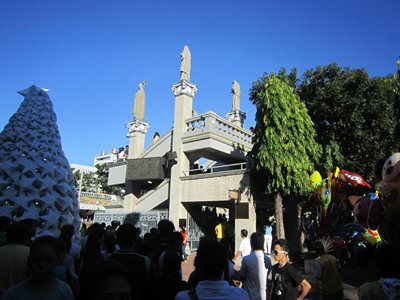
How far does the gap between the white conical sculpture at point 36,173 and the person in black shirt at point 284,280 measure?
296 centimetres

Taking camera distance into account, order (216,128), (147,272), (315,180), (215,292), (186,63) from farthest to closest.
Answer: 1. (186,63)
2. (216,128)
3. (315,180)
4. (147,272)
5. (215,292)

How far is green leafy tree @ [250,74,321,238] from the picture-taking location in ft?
42.8

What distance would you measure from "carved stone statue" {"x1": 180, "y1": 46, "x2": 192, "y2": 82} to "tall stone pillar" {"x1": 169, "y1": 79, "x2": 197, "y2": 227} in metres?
0.51

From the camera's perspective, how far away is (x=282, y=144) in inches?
515

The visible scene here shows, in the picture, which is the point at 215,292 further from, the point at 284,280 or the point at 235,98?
the point at 235,98

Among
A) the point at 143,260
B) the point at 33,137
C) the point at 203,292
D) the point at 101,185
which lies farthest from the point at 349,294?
the point at 101,185

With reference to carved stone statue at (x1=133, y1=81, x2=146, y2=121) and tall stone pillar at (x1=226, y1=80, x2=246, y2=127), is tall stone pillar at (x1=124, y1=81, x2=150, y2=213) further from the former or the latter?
tall stone pillar at (x1=226, y1=80, x2=246, y2=127)

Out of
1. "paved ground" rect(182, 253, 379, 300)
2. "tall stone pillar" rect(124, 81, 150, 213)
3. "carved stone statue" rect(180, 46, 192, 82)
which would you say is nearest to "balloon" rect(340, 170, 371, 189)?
"paved ground" rect(182, 253, 379, 300)

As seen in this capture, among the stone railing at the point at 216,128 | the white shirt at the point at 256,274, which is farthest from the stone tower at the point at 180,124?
the white shirt at the point at 256,274

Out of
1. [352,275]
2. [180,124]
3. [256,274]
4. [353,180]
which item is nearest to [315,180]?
[353,180]

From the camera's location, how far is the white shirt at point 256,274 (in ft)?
14.4

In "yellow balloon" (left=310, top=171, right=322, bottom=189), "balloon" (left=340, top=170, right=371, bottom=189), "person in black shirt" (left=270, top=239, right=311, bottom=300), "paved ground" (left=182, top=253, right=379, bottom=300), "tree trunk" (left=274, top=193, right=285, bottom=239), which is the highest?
"yellow balloon" (left=310, top=171, right=322, bottom=189)

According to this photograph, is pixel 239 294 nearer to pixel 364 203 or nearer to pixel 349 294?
pixel 364 203

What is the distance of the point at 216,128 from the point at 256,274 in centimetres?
1326
